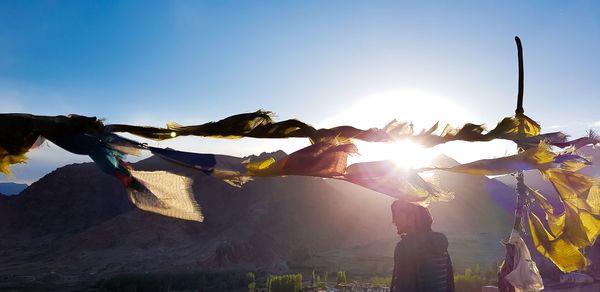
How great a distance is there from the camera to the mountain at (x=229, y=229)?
1148 inches

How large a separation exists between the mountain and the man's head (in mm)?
21035

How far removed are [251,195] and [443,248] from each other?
135 feet

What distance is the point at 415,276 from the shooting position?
384cm

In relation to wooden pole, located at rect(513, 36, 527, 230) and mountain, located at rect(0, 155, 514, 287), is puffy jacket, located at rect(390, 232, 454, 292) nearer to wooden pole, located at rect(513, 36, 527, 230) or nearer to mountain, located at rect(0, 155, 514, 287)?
wooden pole, located at rect(513, 36, 527, 230)

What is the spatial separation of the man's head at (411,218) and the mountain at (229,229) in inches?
828

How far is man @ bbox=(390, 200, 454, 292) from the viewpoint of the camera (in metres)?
3.77

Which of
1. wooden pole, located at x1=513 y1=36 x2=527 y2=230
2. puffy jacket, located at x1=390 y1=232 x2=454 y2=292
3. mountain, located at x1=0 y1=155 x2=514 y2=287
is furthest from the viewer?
mountain, located at x1=0 y1=155 x2=514 y2=287

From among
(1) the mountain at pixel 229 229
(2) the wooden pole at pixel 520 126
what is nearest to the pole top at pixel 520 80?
(2) the wooden pole at pixel 520 126

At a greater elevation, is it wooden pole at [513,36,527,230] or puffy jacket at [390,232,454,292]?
wooden pole at [513,36,527,230]

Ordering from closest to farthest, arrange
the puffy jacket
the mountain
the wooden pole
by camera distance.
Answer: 1. the wooden pole
2. the puffy jacket
3. the mountain

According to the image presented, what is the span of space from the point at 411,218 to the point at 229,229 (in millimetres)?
35225

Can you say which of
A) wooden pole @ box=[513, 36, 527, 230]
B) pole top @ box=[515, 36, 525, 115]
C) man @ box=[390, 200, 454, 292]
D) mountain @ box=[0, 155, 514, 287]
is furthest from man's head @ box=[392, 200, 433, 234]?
mountain @ box=[0, 155, 514, 287]

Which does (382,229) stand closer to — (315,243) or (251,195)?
(315,243)

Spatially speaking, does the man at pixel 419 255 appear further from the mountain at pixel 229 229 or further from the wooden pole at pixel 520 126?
the mountain at pixel 229 229
